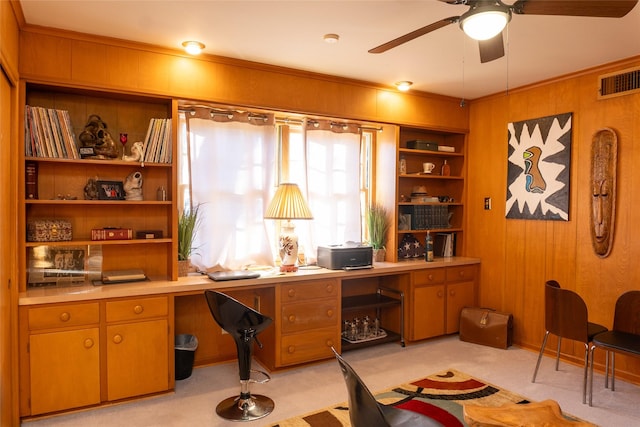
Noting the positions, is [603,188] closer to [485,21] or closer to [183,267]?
[485,21]

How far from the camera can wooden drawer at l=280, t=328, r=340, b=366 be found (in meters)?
3.49

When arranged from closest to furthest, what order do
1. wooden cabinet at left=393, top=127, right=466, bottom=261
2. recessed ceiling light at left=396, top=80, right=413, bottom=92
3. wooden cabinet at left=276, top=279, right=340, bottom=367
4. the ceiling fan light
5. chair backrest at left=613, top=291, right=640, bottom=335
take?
the ceiling fan light < chair backrest at left=613, top=291, right=640, bottom=335 < wooden cabinet at left=276, top=279, right=340, bottom=367 < recessed ceiling light at left=396, top=80, right=413, bottom=92 < wooden cabinet at left=393, top=127, right=466, bottom=261

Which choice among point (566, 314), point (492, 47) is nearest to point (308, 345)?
point (566, 314)

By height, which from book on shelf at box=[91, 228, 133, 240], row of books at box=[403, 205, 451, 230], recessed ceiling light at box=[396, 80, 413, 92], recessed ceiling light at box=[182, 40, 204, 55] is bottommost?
book on shelf at box=[91, 228, 133, 240]

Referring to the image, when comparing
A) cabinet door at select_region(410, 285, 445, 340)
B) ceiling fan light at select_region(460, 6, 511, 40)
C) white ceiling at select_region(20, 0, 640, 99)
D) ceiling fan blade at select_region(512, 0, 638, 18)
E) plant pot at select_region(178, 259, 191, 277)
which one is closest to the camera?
ceiling fan blade at select_region(512, 0, 638, 18)

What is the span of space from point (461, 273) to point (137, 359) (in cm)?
318

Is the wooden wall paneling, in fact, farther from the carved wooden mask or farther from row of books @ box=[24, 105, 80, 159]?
the carved wooden mask

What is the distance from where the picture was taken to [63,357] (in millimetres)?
2740

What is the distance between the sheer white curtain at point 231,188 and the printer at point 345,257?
→ 477 mm

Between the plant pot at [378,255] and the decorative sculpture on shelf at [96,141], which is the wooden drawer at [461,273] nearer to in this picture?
the plant pot at [378,255]

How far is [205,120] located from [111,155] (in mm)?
799

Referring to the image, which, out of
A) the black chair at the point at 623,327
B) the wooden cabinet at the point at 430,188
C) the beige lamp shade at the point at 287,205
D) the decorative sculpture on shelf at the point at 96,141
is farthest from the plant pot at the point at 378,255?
the decorative sculpture on shelf at the point at 96,141

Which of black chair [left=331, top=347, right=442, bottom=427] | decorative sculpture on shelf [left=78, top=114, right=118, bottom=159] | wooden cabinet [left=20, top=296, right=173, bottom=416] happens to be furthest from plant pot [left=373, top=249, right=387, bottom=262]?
black chair [left=331, top=347, right=442, bottom=427]

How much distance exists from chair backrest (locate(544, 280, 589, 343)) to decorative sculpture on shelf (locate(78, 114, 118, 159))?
3407 mm
